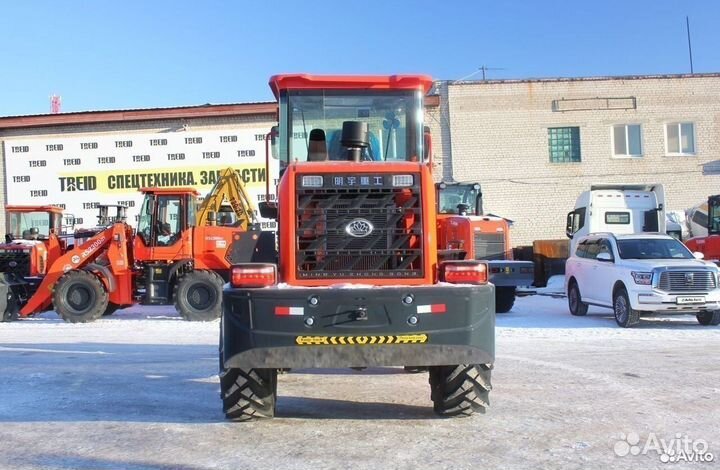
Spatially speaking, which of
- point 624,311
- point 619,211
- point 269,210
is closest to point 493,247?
point 624,311

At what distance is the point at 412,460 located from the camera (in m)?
5.49

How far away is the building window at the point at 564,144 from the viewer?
30094mm

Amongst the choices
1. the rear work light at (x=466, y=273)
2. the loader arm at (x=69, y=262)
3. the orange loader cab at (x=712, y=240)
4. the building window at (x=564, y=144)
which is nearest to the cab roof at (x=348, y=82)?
the rear work light at (x=466, y=273)

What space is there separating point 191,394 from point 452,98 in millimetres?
23611

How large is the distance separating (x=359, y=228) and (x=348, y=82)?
1.77 metres

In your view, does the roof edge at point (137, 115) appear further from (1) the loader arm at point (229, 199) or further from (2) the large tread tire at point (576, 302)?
(2) the large tread tire at point (576, 302)

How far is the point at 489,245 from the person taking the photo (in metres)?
17.2

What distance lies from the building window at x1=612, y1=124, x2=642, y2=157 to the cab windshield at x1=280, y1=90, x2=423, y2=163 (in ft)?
81.5

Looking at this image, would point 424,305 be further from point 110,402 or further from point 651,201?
point 651,201

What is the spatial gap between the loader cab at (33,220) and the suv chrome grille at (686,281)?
1576 cm

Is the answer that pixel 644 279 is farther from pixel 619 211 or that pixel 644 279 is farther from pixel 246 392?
pixel 246 392

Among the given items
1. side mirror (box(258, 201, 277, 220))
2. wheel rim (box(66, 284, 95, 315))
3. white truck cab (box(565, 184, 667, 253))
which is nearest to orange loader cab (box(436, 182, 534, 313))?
white truck cab (box(565, 184, 667, 253))

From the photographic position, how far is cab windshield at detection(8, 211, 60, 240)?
827 inches

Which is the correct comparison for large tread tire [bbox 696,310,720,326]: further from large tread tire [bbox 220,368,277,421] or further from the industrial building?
the industrial building
